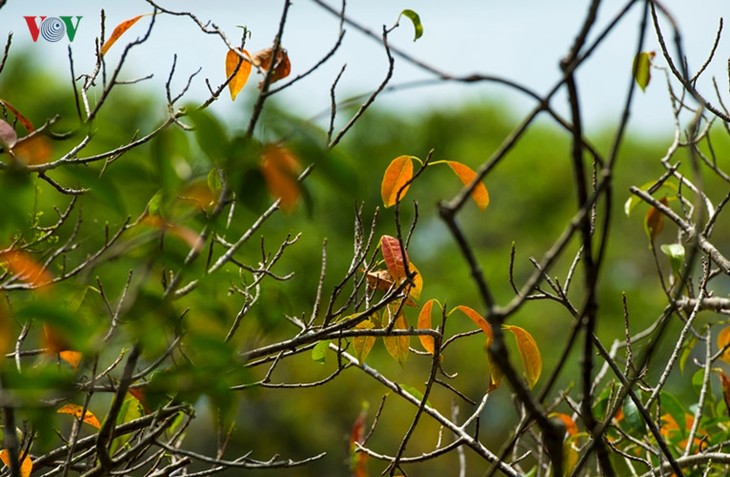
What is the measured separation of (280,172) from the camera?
63 cm

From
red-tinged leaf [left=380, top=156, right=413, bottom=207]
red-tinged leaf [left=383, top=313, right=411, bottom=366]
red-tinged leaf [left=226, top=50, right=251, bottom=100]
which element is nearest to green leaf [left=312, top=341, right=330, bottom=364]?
red-tinged leaf [left=383, top=313, right=411, bottom=366]

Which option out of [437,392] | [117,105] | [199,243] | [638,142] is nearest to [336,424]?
[437,392]

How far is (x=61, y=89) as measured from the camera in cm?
1465

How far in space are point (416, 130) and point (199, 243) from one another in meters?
18.0

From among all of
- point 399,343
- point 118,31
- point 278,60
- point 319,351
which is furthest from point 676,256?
point 118,31

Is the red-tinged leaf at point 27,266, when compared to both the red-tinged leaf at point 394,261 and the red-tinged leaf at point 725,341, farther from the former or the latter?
the red-tinged leaf at point 725,341

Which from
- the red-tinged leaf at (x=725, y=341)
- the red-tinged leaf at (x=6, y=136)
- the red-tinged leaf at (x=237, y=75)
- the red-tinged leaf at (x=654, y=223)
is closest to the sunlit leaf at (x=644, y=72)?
the red-tinged leaf at (x=654, y=223)

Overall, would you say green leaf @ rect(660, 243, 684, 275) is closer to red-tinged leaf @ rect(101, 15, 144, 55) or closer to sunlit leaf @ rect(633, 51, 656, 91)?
sunlit leaf @ rect(633, 51, 656, 91)

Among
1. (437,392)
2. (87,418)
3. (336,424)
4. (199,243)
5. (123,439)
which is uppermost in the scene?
(199,243)

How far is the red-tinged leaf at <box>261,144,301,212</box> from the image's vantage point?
2.05 feet

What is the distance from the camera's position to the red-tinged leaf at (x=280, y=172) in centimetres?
62

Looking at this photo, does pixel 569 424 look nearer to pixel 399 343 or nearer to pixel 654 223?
pixel 654 223

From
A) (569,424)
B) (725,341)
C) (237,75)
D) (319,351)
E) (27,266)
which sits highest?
(237,75)

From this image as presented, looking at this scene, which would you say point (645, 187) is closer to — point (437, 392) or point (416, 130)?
point (437, 392)
